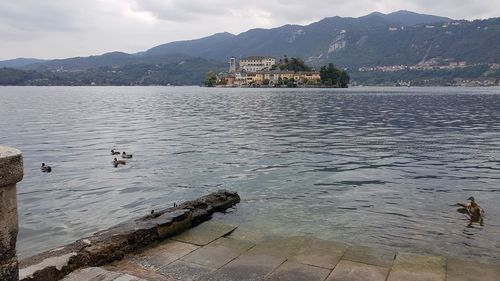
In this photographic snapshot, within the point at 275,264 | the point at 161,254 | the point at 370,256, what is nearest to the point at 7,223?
the point at 161,254

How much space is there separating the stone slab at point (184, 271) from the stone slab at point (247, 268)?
0.22 m

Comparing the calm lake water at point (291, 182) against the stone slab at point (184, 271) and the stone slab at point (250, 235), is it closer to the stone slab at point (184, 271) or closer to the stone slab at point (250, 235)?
the stone slab at point (250, 235)

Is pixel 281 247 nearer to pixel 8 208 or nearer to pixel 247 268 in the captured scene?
pixel 247 268

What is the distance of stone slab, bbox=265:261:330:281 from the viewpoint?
9789 mm

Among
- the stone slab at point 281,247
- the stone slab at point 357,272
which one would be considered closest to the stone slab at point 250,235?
the stone slab at point 281,247

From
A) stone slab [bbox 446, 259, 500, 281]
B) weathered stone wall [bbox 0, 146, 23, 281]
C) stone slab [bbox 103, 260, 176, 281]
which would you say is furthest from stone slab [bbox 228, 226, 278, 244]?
weathered stone wall [bbox 0, 146, 23, 281]

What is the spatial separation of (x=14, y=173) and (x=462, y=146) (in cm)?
3734

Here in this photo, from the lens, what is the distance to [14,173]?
507cm

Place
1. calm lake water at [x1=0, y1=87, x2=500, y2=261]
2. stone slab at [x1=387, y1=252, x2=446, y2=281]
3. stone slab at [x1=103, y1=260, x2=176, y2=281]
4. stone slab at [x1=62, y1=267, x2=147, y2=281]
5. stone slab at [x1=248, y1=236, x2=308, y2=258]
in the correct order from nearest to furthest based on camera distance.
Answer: stone slab at [x1=62, y1=267, x2=147, y2=281]
stone slab at [x1=103, y1=260, x2=176, y2=281]
stone slab at [x1=387, y1=252, x2=446, y2=281]
stone slab at [x1=248, y1=236, x2=308, y2=258]
calm lake water at [x1=0, y1=87, x2=500, y2=261]

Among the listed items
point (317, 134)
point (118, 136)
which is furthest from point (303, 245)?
point (118, 136)

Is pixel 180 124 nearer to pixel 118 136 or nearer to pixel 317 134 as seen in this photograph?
pixel 118 136

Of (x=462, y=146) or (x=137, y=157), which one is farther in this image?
(x=462, y=146)

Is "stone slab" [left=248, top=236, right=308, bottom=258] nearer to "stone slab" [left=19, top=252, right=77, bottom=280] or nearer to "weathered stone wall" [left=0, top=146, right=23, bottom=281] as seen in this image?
"stone slab" [left=19, top=252, right=77, bottom=280]

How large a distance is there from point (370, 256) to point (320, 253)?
131 centimetres
